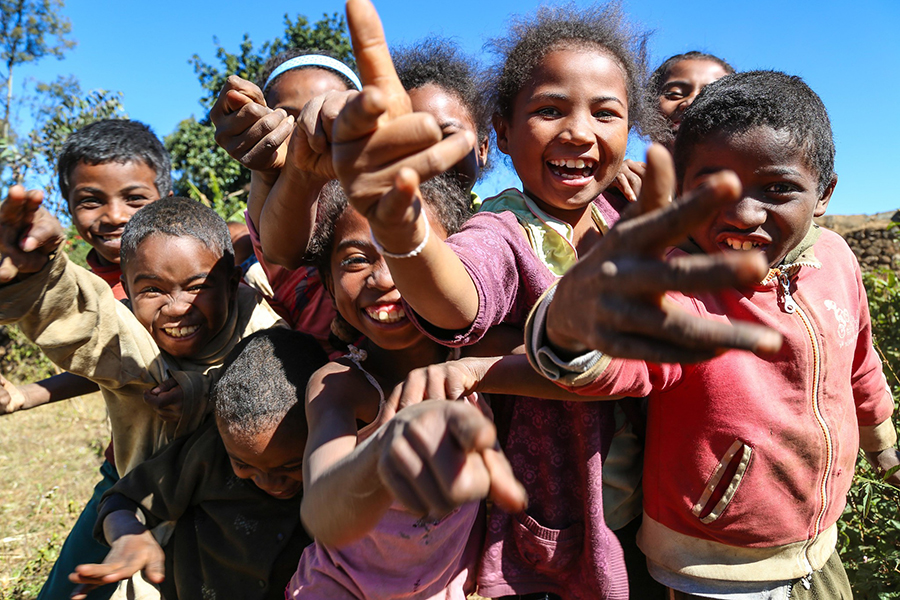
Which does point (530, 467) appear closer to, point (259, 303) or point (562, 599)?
point (562, 599)

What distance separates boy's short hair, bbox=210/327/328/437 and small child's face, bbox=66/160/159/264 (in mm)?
1242

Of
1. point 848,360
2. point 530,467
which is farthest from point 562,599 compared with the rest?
point 848,360

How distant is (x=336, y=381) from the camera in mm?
1660

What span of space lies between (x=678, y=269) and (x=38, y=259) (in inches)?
61.6

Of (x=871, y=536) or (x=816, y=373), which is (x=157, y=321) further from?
(x=871, y=536)

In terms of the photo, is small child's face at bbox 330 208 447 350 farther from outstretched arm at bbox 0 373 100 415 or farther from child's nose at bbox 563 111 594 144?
outstretched arm at bbox 0 373 100 415

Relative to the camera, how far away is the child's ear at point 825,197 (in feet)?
5.76

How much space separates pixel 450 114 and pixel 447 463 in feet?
5.56

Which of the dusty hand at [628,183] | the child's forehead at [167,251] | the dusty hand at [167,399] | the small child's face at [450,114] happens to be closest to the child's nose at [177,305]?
the child's forehead at [167,251]

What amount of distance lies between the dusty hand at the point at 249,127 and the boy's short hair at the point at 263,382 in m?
0.54

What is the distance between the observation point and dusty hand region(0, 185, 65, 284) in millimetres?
1521

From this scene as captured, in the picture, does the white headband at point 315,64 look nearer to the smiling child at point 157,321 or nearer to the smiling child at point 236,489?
the smiling child at point 157,321

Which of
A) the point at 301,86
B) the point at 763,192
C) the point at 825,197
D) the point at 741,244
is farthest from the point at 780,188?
the point at 301,86

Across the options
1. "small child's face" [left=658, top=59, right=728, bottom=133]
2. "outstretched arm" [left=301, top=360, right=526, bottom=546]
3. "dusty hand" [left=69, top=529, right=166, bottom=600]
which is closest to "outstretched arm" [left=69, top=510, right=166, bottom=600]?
"dusty hand" [left=69, top=529, right=166, bottom=600]
